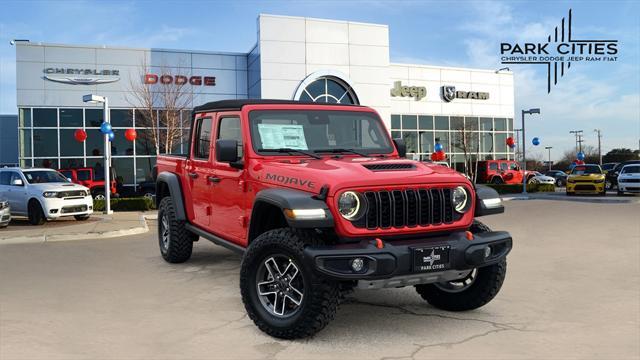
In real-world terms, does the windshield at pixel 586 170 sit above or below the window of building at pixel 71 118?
below

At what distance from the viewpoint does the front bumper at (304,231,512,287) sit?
4.10 meters

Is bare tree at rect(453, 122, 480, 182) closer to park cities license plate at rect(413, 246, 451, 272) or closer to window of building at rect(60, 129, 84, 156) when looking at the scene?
window of building at rect(60, 129, 84, 156)

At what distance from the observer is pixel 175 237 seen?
7859 mm

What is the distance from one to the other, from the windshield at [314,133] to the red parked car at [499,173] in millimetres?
29000

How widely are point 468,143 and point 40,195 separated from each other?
33167mm

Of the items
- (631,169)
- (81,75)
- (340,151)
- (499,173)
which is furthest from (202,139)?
(499,173)

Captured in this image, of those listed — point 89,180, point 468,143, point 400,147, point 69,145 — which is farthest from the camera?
point 468,143

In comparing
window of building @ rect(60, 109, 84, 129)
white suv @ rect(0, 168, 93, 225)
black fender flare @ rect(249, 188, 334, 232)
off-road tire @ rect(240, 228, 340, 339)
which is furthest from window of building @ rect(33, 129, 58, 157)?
black fender flare @ rect(249, 188, 334, 232)

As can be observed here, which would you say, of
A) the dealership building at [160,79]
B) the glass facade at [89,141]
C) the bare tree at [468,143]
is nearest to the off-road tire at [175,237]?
the glass facade at [89,141]

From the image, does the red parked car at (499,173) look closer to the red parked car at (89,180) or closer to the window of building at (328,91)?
the window of building at (328,91)

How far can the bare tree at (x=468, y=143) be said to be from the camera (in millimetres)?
40781

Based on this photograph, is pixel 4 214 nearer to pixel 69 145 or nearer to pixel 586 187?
pixel 69 145

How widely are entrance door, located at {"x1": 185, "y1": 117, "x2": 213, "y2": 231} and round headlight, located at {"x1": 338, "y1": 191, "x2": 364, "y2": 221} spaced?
98.2 inches

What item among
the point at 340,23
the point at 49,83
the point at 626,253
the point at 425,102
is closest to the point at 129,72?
the point at 49,83
